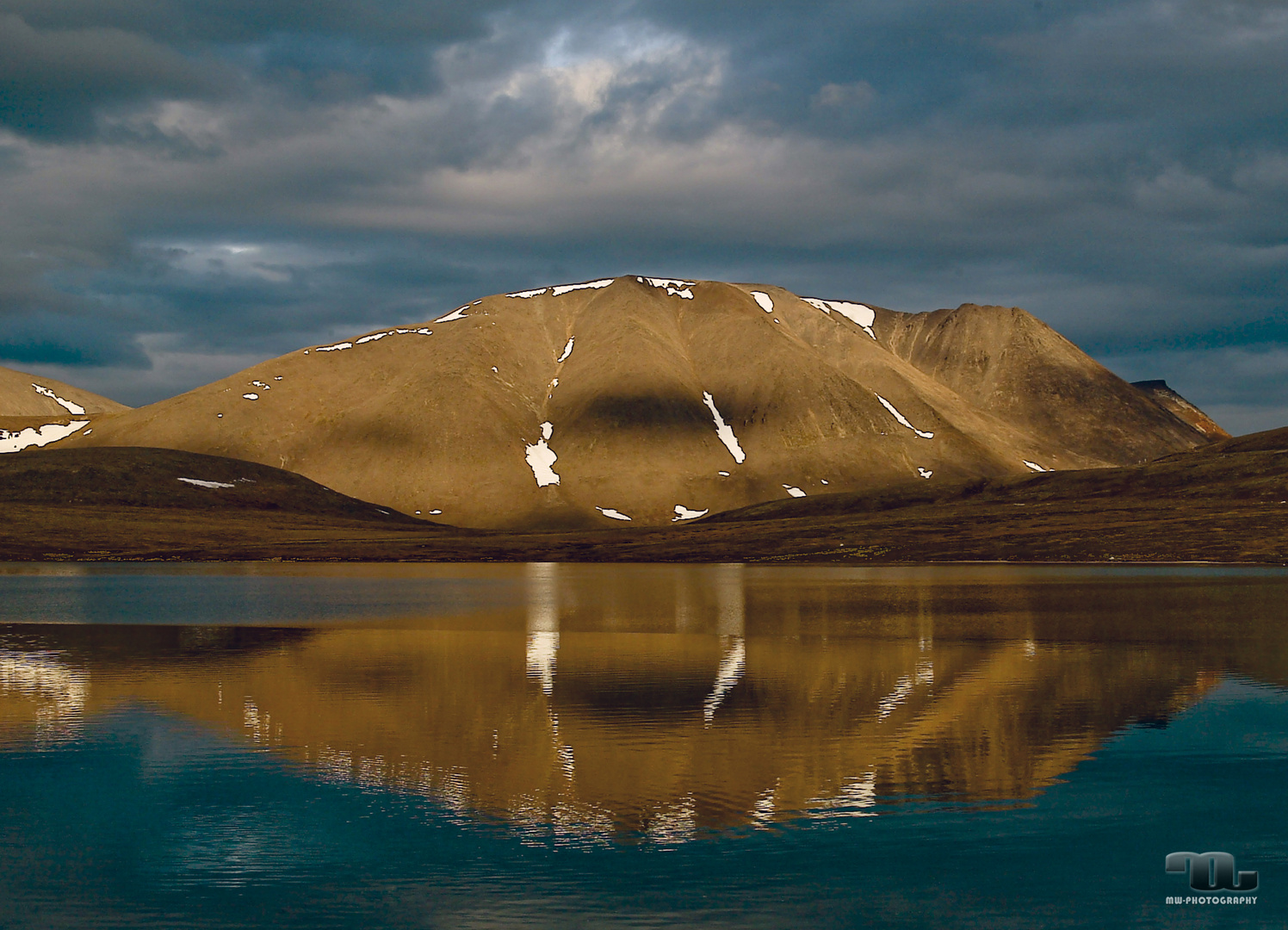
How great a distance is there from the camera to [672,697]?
35.1 metres

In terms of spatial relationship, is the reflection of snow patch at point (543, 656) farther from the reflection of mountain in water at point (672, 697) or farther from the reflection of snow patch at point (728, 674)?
the reflection of snow patch at point (728, 674)

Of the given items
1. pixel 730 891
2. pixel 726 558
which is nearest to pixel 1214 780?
pixel 730 891

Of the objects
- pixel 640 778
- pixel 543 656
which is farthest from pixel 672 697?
pixel 543 656

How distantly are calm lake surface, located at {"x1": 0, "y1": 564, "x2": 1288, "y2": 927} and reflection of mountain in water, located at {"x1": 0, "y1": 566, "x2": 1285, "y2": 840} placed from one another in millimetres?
153

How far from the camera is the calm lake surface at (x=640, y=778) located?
17.0 meters

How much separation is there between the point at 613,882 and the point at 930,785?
27.5ft

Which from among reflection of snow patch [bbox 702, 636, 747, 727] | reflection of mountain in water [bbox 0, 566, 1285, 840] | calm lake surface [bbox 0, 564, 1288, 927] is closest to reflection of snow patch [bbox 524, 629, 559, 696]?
reflection of mountain in water [bbox 0, 566, 1285, 840]

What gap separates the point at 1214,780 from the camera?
78.3 ft

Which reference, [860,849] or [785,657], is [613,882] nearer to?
[860,849]

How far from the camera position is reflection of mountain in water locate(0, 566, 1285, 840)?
23453mm

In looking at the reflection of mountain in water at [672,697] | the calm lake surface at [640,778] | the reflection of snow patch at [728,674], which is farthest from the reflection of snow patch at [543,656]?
the reflection of snow patch at [728,674]

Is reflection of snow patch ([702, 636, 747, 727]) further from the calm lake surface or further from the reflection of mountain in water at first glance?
the calm lake surface

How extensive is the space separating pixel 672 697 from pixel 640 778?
1102cm

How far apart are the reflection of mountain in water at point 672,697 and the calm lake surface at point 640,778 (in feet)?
0.50
